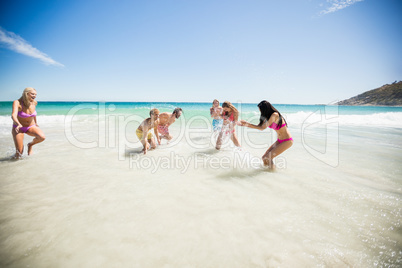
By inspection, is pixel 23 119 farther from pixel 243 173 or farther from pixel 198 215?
pixel 243 173

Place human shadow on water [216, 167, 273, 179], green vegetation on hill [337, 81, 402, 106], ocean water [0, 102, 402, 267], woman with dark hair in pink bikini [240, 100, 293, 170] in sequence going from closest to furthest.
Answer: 1. ocean water [0, 102, 402, 267]
2. human shadow on water [216, 167, 273, 179]
3. woman with dark hair in pink bikini [240, 100, 293, 170]
4. green vegetation on hill [337, 81, 402, 106]

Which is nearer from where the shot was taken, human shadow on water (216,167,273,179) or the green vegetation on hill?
human shadow on water (216,167,273,179)

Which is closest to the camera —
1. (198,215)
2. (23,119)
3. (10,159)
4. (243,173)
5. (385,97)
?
(198,215)

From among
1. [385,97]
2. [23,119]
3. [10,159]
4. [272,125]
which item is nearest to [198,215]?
[272,125]

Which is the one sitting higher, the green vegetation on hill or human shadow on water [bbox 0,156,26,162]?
the green vegetation on hill

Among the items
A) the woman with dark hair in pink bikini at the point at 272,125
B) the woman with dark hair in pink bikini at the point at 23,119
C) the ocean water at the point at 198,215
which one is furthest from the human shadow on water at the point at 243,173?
the woman with dark hair in pink bikini at the point at 23,119

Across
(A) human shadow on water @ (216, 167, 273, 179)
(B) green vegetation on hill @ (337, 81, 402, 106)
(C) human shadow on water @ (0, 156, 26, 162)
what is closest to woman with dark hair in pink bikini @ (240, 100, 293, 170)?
(A) human shadow on water @ (216, 167, 273, 179)

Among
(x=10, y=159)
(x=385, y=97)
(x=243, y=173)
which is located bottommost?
(x=243, y=173)

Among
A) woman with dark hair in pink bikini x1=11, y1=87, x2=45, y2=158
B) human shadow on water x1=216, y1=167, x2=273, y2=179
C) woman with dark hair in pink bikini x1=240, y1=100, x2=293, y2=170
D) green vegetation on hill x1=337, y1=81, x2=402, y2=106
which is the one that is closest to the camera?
human shadow on water x1=216, y1=167, x2=273, y2=179

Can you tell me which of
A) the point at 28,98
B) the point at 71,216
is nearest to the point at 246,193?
the point at 71,216

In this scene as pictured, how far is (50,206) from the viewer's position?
7.50 feet

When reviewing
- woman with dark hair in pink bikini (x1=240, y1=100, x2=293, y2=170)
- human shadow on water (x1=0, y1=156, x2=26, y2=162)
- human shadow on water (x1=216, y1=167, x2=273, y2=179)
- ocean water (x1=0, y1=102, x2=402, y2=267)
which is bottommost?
ocean water (x1=0, y1=102, x2=402, y2=267)

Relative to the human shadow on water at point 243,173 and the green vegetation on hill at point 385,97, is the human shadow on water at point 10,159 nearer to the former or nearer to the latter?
the human shadow on water at point 243,173

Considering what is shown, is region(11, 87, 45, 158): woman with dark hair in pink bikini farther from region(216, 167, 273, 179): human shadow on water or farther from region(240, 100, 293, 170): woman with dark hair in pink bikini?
region(240, 100, 293, 170): woman with dark hair in pink bikini
